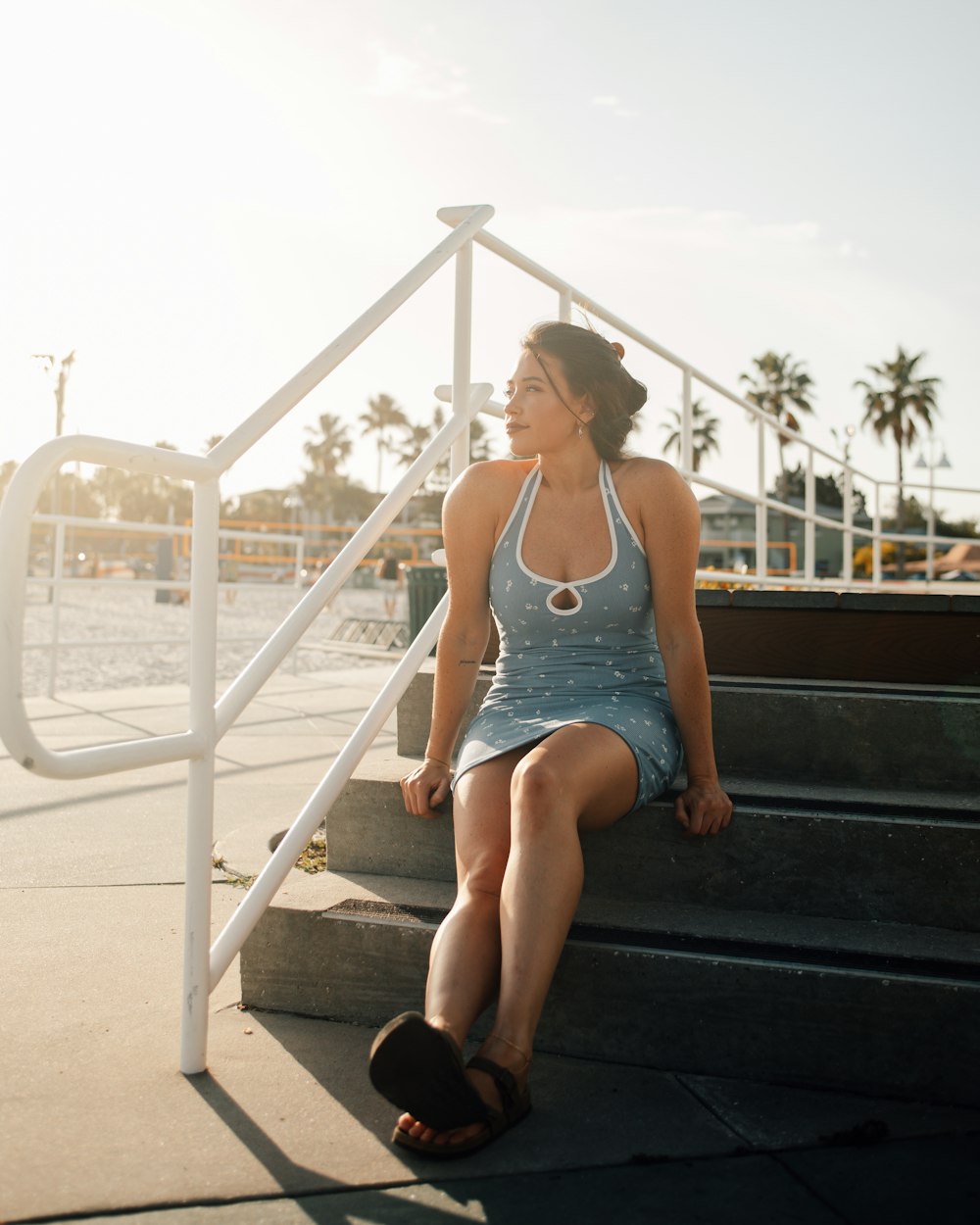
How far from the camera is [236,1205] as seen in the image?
1.48 meters

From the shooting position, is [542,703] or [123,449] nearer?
[123,449]

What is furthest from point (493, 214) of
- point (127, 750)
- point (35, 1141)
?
point (35, 1141)

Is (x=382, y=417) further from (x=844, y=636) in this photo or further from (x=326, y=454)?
(x=844, y=636)

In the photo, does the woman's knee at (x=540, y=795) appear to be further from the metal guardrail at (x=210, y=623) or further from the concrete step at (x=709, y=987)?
the metal guardrail at (x=210, y=623)

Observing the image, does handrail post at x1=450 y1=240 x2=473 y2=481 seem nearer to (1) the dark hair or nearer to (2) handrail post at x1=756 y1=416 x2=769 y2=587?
(1) the dark hair

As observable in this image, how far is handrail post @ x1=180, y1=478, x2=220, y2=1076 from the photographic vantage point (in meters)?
1.85

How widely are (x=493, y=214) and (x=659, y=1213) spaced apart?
2255 mm

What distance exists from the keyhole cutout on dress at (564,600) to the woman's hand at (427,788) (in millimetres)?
402

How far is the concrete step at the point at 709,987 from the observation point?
1811 mm

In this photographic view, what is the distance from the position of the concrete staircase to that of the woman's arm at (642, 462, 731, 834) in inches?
3.2

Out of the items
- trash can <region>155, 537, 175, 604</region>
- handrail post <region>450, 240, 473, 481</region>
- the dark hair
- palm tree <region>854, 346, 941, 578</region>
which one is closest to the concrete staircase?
the dark hair

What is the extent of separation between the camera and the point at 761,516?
5.27m

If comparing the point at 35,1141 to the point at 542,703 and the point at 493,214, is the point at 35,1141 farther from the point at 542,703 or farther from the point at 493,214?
the point at 493,214

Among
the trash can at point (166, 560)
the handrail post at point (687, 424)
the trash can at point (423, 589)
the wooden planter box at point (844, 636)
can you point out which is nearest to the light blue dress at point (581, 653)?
the wooden planter box at point (844, 636)
